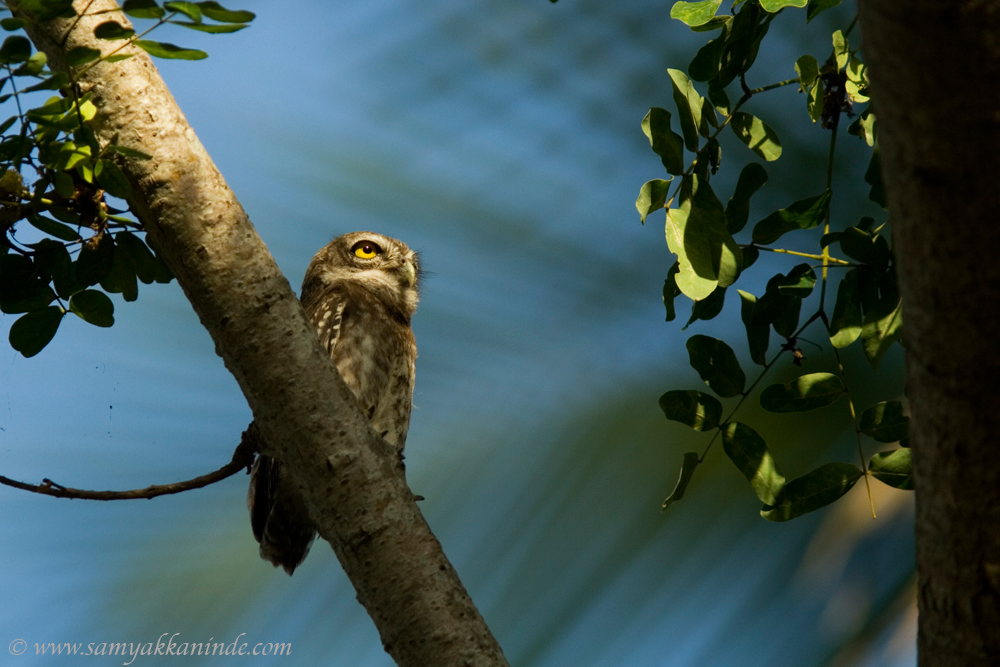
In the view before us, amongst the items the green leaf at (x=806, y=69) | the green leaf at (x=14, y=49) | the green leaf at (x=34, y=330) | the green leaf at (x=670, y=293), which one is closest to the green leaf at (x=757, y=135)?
the green leaf at (x=806, y=69)

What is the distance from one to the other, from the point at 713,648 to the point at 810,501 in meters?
1.06

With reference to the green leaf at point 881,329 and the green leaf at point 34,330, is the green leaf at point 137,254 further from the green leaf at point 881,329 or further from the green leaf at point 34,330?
the green leaf at point 881,329

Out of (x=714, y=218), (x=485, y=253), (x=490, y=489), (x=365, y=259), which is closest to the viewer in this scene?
(x=714, y=218)

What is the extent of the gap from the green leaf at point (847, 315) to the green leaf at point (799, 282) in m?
0.05

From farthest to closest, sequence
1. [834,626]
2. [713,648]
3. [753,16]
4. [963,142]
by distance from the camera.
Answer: [713,648]
[834,626]
[753,16]
[963,142]

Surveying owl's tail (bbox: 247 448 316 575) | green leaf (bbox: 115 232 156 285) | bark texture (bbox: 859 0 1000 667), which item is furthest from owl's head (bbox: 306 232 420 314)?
bark texture (bbox: 859 0 1000 667)

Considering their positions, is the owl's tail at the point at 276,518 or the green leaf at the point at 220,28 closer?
the green leaf at the point at 220,28

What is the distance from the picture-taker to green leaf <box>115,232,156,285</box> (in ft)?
5.43

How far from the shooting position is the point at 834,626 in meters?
2.02

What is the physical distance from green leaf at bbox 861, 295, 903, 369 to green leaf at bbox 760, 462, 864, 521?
0.65 feet

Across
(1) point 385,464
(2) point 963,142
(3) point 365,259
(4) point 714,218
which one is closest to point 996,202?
(2) point 963,142

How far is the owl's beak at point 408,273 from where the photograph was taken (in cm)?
379

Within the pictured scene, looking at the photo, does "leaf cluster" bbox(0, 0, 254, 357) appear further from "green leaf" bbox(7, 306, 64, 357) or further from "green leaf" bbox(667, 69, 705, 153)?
"green leaf" bbox(667, 69, 705, 153)

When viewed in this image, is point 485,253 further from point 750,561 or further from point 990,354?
point 990,354
